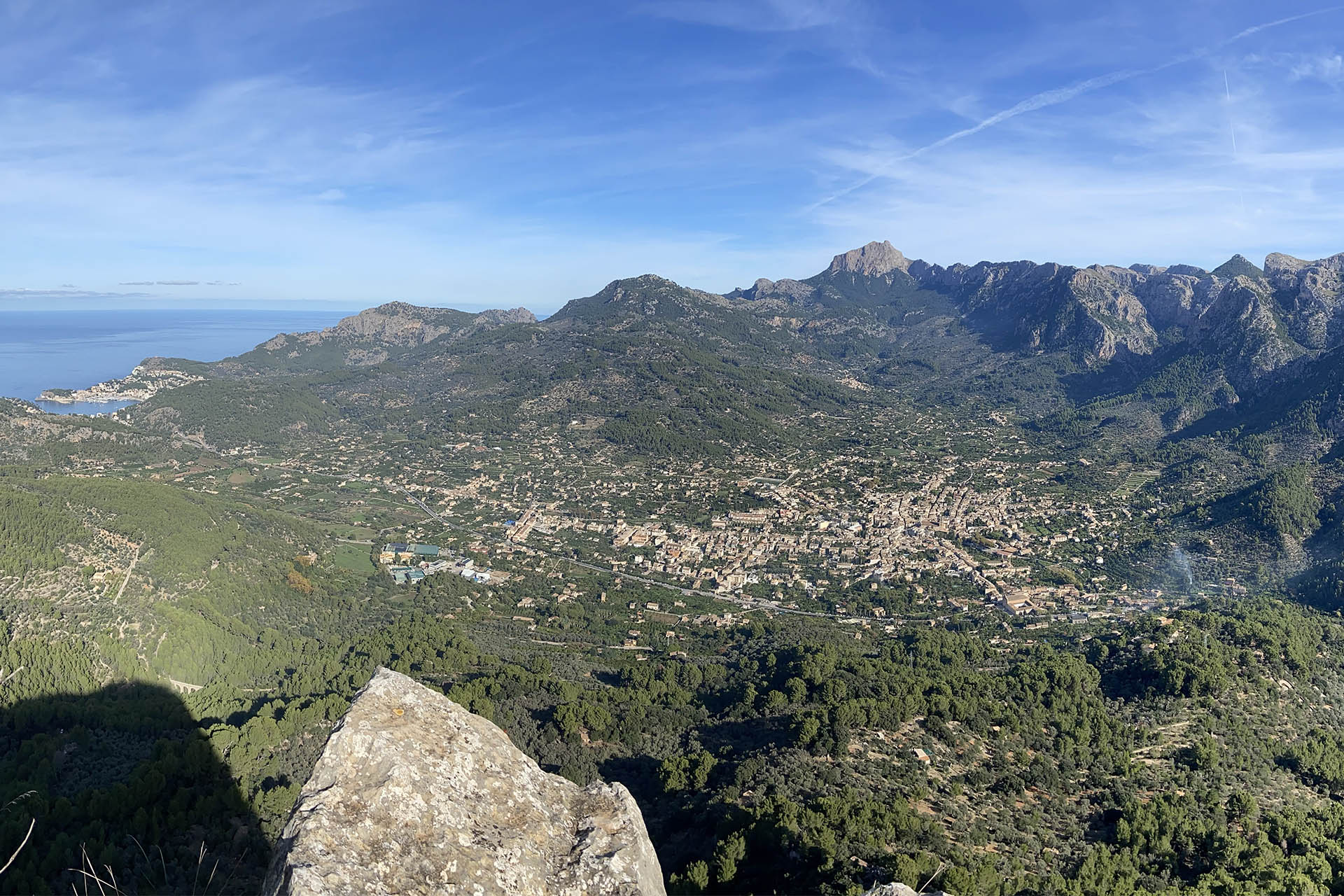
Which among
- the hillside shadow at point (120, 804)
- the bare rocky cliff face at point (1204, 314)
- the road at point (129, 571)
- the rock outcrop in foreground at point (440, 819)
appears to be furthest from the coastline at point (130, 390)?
the bare rocky cliff face at point (1204, 314)

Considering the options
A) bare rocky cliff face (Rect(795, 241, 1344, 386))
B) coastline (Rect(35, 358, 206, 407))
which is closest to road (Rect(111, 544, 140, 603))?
coastline (Rect(35, 358, 206, 407))

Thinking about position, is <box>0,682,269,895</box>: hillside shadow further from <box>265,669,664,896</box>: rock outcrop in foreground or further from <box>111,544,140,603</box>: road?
<box>111,544,140,603</box>: road

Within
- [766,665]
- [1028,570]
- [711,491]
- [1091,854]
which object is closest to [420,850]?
[1091,854]

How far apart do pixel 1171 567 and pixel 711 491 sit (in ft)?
175

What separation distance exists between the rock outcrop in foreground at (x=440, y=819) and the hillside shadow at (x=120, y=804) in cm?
1009

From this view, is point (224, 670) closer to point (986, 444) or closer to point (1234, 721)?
point (1234, 721)

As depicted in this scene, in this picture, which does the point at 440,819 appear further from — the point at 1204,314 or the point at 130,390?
the point at 130,390

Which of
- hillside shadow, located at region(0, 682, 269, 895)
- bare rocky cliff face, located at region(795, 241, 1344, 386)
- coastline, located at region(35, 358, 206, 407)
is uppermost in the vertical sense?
bare rocky cliff face, located at region(795, 241, 1344, 386)

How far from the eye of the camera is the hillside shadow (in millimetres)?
20719

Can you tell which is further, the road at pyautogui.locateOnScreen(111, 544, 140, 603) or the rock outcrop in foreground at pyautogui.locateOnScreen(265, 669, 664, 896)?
the road at pyautogui.locateOnScreen(111, 544, 140, 603)

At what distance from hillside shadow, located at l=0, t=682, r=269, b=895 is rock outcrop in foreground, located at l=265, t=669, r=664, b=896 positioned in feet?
33.1

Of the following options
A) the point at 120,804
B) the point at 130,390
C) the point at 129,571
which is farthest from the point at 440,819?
the point at 130,390

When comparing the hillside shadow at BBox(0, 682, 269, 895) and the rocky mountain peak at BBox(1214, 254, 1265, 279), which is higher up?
the rocky mountain peak at BBox(1214, 254, 1265, 279)

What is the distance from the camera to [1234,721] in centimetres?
3528
